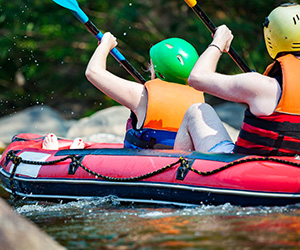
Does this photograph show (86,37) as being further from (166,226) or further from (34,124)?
(166,226)

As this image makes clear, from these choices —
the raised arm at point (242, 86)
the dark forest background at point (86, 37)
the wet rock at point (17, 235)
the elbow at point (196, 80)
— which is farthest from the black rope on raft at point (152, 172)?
the dark forest background at point (86, 37)

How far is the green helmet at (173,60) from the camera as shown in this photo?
404 cm

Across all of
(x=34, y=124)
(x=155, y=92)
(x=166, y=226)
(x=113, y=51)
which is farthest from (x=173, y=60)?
(x=34, y=124)

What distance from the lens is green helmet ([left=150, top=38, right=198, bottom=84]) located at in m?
4.04

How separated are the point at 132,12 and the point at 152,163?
22.9 ft

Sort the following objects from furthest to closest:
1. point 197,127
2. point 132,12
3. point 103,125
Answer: point 132,12, point 103,125, point 197,127

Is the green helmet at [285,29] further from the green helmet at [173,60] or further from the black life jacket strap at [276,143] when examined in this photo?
the green helmet at [173,60]

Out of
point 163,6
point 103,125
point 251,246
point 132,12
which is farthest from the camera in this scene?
point 163,6

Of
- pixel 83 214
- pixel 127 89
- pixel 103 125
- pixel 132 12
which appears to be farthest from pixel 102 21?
pixel 83 214

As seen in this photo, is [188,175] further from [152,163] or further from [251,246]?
[251,246]

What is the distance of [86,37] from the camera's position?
10.7 metres

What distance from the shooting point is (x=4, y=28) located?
35.2 feet

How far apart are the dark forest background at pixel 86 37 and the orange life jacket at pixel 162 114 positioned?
18.1ft

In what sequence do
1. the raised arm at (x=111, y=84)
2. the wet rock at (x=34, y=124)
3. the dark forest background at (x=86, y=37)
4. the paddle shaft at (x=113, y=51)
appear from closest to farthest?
1. the raised arm at (x=111, y=84)
2. the paddle shaft at (x=113, y=51)
3. the wet rock at (x=34, y=124)
4. the dark forest background at (x=86, y=37)
